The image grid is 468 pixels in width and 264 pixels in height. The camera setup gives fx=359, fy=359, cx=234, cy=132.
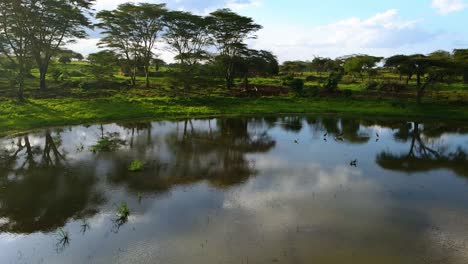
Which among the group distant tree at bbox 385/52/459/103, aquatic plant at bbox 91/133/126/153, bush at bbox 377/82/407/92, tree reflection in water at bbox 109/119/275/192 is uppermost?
distant tree at bbox 385/52/459/103

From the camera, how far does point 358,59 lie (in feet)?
206

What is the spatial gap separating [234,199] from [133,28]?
4091 centimetres

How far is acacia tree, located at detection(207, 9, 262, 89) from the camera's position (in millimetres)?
50084

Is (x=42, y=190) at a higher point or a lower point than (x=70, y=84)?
lower

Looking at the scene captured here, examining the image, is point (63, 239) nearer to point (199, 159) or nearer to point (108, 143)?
point (199, 159)

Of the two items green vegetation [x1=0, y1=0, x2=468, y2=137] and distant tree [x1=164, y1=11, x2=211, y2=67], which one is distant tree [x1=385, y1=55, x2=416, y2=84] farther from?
distant tree [x1=164, y1=11, x2=211, y2=67]

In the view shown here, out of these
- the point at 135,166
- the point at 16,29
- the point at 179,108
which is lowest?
the point at 135,166

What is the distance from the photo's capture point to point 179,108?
4100 centimetres

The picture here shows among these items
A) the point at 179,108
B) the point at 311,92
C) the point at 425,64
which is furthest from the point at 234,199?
the point at 311,92

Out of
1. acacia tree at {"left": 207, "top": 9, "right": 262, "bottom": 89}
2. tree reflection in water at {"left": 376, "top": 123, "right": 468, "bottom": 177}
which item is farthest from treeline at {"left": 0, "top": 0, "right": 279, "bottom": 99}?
tree reflection in water at {"left": 376, "top": 123, "right": 468, "bottom": 177}

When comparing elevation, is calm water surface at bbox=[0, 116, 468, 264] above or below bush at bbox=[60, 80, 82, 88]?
below

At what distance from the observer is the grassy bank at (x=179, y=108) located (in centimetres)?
3381

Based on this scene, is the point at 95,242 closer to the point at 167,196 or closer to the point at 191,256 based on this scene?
the point at 191,256

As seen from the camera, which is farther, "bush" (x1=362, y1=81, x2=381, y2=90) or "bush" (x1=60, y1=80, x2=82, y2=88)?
"bush" (x1=362, y1=81, x2=381, y2=90)
